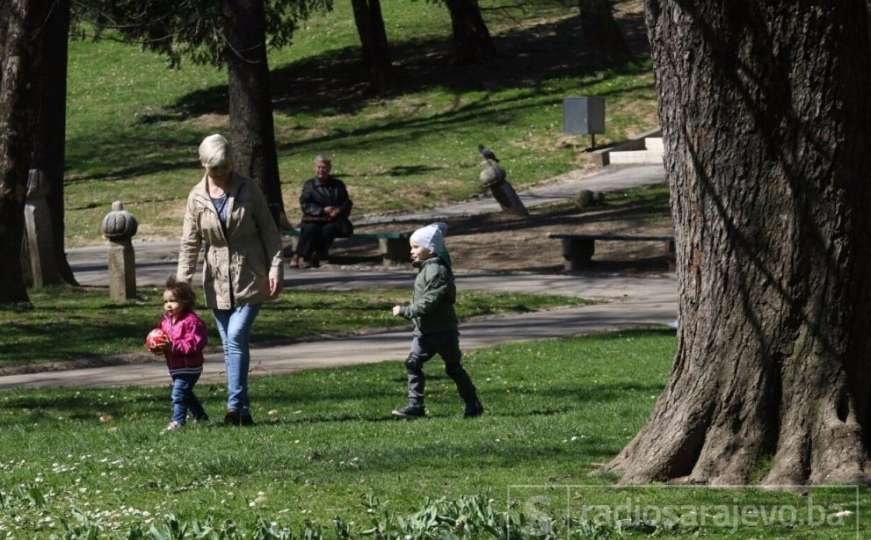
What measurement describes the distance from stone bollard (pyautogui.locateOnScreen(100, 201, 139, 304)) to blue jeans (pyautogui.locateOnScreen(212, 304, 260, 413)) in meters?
9.08

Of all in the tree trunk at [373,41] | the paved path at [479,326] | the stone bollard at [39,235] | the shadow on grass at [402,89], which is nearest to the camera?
the paved path at [479,326]

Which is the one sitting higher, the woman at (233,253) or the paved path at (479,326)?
the woman at (233,253)

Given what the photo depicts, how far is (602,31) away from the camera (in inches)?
1655

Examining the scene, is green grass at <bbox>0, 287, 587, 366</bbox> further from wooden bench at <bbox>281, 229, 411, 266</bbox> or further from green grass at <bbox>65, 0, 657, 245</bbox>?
green grass at <bbox>65, 0, 657, 245</bbox>

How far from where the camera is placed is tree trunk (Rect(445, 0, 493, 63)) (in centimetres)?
4394

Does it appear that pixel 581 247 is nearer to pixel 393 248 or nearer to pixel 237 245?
pixel 393 248

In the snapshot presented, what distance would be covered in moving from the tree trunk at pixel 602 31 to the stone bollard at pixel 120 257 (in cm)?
2331

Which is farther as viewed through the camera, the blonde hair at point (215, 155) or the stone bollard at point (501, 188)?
the stone bollard at point (501, 188)

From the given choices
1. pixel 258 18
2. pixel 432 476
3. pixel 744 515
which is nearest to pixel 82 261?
pixel 258 18

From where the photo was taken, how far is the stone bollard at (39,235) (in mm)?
20938

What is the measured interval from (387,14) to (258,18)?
28113mm

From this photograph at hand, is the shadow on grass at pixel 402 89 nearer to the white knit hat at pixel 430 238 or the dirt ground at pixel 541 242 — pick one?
the dirt ground at pixel 541 242

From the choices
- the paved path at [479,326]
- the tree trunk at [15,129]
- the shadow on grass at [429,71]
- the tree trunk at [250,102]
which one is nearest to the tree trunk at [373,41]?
the shadow on grass at [429,71]

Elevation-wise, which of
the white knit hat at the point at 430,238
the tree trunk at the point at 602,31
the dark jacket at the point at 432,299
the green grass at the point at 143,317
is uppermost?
the tree trunk at the point at 602,31
